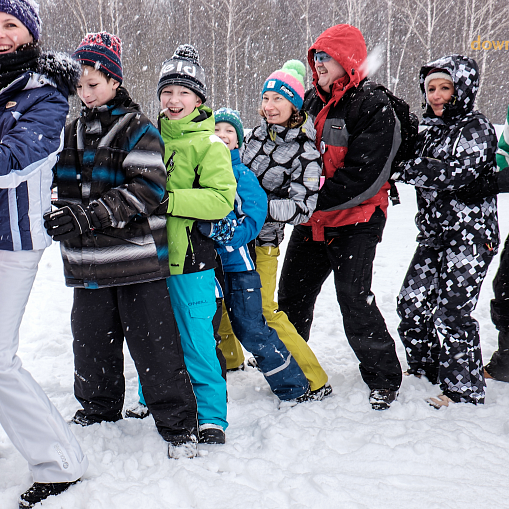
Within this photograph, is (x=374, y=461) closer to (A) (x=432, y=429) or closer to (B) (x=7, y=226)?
(A) (x=432, y=429)

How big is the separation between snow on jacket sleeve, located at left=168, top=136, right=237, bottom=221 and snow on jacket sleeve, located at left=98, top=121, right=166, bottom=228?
0.43ft

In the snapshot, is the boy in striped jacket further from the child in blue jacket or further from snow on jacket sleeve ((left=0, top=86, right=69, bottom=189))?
the child in blue jacket

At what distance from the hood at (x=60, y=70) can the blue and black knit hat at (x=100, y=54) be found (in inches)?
8.0

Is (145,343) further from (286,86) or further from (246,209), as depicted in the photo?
(286,86)

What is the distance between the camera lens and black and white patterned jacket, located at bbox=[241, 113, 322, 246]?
9.40 ft

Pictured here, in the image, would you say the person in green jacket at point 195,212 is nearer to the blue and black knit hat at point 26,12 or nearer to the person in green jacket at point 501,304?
the blue and black knit hat at point 26,12

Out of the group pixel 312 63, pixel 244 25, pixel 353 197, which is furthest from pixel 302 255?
pixel 244 25

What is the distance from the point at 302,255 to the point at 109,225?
→ 5.15 feet

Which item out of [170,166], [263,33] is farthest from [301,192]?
[263,33]

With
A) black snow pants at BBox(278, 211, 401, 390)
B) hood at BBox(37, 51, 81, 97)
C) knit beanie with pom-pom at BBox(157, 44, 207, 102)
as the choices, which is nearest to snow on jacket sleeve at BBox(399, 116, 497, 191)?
black snow pants at BBox(278, 211, 401, 390)

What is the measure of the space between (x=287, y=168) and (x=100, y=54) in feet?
4.08

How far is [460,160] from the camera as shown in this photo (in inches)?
113

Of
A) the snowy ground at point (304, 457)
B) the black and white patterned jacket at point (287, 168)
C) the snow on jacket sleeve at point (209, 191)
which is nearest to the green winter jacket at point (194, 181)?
the snow on jacket sleeve at point (209, 191)

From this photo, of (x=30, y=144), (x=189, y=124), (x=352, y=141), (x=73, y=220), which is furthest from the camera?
Result: (x=352, y=141)
